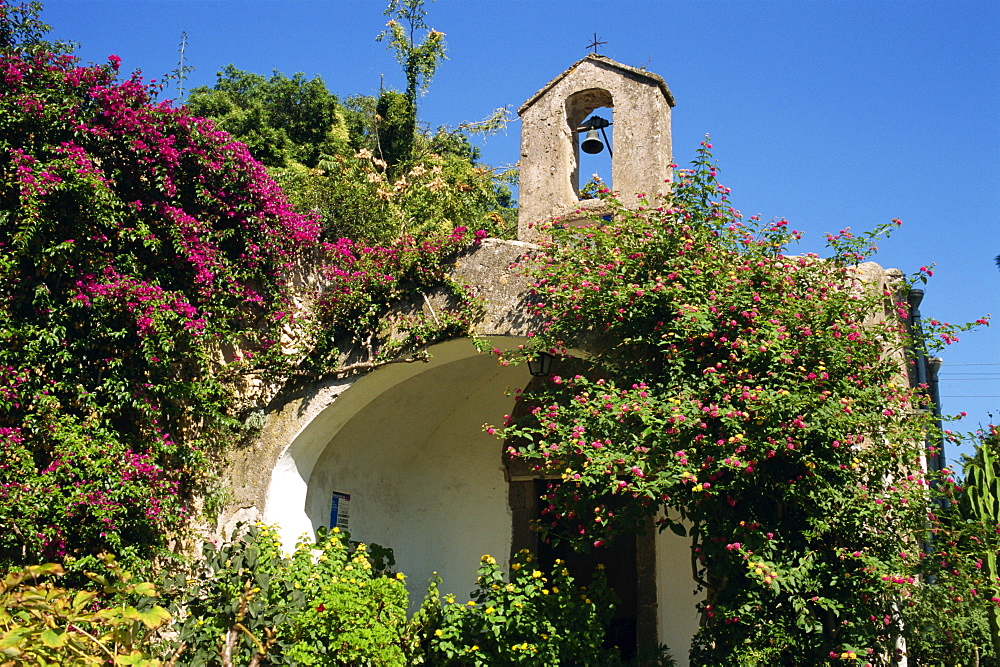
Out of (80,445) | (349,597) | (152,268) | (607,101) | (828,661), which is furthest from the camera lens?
(607,101)

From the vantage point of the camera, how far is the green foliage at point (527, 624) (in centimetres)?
511

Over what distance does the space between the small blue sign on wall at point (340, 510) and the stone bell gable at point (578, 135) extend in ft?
8.10

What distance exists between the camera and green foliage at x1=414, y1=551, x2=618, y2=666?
5.11 metres

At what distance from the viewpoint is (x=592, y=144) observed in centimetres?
743

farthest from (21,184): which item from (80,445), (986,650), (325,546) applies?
(986,650)

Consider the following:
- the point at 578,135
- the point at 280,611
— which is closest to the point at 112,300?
the point at 280,611

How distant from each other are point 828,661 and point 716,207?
2.62m

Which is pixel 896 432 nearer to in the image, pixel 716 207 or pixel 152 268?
pixel 716 207

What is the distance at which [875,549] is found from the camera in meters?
4.54

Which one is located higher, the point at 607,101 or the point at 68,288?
the point at 607,101

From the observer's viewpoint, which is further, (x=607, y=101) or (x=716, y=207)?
(x=607, y=101)

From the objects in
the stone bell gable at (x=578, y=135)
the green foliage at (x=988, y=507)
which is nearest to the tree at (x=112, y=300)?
the stone bell gable at (x=578, y=135)

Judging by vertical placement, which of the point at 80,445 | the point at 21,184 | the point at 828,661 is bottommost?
the point at 828,661

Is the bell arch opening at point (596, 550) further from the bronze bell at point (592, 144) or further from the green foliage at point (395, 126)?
the green foliage at point (395, 126)
